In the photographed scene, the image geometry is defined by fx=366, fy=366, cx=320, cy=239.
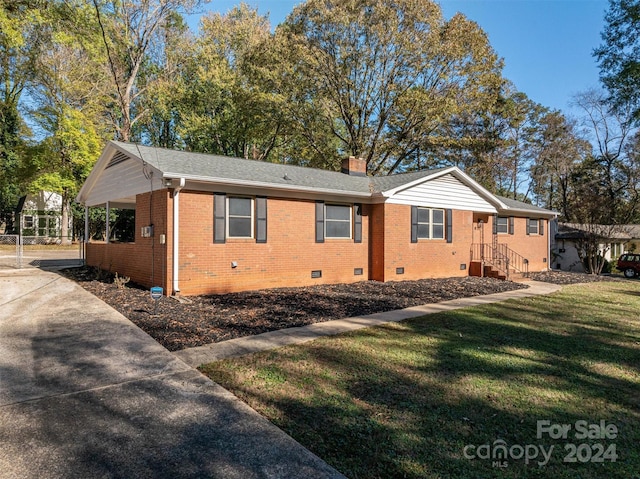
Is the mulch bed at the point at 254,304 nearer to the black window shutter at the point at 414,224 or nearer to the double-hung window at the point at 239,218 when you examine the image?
the double-hung window at the point at 239,218

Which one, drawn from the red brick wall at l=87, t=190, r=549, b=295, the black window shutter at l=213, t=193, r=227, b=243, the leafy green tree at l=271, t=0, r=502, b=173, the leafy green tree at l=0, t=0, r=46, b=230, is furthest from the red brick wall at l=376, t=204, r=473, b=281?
the leafy green tree at l=0, t=0, r=46, b=230

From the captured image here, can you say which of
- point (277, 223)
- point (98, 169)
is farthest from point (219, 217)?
point (98, 169)

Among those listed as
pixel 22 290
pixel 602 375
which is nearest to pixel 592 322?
pixel 602 375

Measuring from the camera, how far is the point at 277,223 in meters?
10.6

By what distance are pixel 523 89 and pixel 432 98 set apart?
14806mm

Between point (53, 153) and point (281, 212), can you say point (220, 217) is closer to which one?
point (281, 212)

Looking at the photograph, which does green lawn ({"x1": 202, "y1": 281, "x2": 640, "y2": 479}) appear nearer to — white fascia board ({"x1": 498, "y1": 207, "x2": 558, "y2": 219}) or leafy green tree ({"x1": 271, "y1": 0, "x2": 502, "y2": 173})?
white fascia board ({"x1": 498, "y1": 207, "x2": 558, "y2": 219})

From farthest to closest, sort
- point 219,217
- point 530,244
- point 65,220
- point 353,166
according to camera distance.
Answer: point 65,220
point 530,244
point 353,166
point 219,217

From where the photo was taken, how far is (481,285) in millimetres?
12656

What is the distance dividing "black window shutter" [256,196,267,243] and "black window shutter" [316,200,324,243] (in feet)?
6.21

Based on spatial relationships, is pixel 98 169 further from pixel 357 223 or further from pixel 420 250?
pixel 420 250

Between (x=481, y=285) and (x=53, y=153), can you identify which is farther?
(x=53, y=153)

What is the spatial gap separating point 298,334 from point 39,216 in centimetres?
3295

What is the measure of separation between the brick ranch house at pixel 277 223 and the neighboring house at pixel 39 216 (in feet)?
63.8
